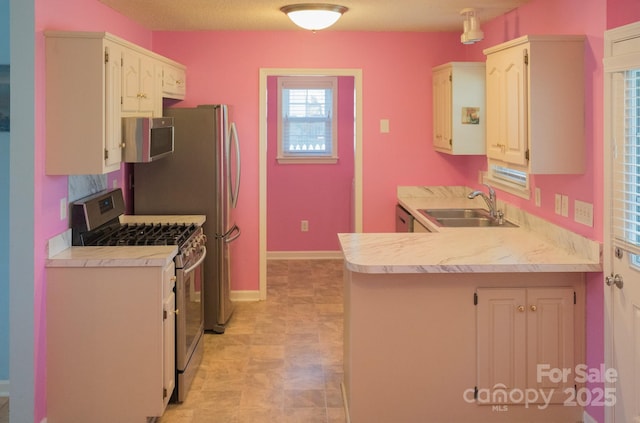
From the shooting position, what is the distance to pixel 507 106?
3895mm

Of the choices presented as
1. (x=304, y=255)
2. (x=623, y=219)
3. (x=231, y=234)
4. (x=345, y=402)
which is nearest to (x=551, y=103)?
(x=623, y=219)

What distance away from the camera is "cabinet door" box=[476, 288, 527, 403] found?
10.8 feet

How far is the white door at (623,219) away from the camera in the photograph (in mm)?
2938

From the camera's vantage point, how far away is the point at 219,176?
16.8 ft

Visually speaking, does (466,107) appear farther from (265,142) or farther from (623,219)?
(623,219)

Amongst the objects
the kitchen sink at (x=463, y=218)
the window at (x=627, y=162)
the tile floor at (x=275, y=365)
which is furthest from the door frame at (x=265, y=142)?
the window at (x=627, y=162)

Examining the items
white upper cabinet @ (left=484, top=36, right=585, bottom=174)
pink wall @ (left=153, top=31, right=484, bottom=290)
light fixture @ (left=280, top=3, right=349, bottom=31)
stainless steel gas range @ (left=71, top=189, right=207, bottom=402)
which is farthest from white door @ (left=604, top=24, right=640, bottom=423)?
pink wall @ (left=153, top=31, right=484, bottom=290)

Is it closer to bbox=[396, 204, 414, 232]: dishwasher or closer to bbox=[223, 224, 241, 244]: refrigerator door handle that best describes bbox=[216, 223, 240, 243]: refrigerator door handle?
bbox=[223, 224, 241, 244]: refrigerator door handle

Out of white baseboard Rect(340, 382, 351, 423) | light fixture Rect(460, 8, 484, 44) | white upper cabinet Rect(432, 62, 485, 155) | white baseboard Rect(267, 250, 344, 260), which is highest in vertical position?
light fixture Rect(460, 8, 484, 44)

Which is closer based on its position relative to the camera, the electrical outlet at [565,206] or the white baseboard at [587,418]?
the white baseboard at [587,418]

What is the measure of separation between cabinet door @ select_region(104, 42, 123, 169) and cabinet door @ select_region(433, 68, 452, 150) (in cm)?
261

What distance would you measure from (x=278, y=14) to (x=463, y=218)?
207 centimetres

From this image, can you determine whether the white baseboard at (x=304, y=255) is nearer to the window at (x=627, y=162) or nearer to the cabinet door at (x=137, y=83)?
the cabinet door at (x=137, y=83)

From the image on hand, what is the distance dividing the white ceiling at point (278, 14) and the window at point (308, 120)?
189 centimetres
